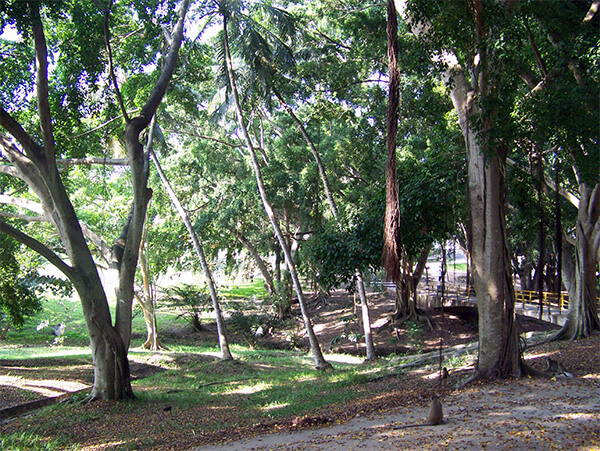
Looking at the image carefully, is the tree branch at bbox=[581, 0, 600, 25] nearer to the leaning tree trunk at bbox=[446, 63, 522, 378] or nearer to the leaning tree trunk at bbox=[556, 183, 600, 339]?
the leaning tree trunk at bbox=[446, 63, 522, 378]

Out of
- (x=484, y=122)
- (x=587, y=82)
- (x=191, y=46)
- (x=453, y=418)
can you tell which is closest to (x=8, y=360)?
(x=191, y=46)

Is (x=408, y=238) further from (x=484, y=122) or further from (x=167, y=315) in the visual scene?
(x=167, y=315)

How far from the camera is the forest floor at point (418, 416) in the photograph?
242 inches

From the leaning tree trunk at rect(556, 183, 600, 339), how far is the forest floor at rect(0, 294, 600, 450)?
84cm

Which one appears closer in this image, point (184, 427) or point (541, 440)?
point (541, 440)

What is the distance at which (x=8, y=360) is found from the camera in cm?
1449

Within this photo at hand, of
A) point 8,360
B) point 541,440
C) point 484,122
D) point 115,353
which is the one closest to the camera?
point 541,440

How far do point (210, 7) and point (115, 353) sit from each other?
10719 millimetres

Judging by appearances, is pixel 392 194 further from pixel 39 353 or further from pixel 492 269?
pixel 39 353

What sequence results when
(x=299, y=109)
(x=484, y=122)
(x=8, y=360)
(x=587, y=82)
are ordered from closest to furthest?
(x=484, y=122)
(x=587, y=82)
(x=8, y=360)
(x=299, y=109)

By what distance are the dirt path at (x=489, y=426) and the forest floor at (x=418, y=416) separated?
1cm

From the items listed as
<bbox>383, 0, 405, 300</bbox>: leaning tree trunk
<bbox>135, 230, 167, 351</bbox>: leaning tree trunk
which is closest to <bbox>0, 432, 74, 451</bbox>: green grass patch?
<bbox>383, 0, 405, 300</bbox>: leaning tree trunk

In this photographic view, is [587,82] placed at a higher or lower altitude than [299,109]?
lower

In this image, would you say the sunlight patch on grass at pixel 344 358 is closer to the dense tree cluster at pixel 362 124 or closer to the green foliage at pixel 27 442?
the dense tree cluster at pixel 362 124
